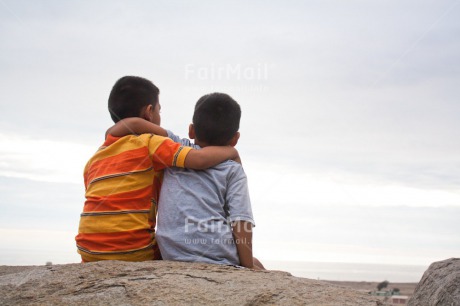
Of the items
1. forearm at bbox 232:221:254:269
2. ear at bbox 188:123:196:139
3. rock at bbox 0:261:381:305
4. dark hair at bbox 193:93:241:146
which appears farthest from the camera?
ear at bbox 188:123:196:139

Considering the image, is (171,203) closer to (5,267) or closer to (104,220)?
(104,220)

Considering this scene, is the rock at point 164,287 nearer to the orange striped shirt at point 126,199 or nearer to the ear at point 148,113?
the orange striped shirt at point 126,199

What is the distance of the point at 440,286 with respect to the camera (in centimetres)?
429

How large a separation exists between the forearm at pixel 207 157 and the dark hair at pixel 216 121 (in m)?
0.15

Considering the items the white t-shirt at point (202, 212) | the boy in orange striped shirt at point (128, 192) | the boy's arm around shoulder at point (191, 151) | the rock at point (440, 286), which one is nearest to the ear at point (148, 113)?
the boy's arm around shoulder at point (191, 151)

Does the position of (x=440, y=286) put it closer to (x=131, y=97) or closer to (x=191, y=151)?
(x=191, y=151)

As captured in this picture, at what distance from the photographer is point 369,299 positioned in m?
3.72

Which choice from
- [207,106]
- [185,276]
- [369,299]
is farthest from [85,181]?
[369,299]

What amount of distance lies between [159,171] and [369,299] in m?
1.90

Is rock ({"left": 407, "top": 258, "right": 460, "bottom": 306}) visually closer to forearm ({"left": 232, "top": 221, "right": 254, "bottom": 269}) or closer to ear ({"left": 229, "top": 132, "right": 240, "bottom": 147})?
forearm ({"left": 232, "top": 221, "right": 254, "bottom": 269})

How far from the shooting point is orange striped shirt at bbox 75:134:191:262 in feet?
14.7

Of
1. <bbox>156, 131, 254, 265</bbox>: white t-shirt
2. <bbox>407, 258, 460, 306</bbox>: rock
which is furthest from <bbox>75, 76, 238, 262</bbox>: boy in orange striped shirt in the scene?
<bbox>407, 258, 460, 306</bbox>: rock

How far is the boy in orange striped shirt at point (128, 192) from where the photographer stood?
4473 millimetres

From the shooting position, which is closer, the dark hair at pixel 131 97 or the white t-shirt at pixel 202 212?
the white t-shirt at pixel 202 212
